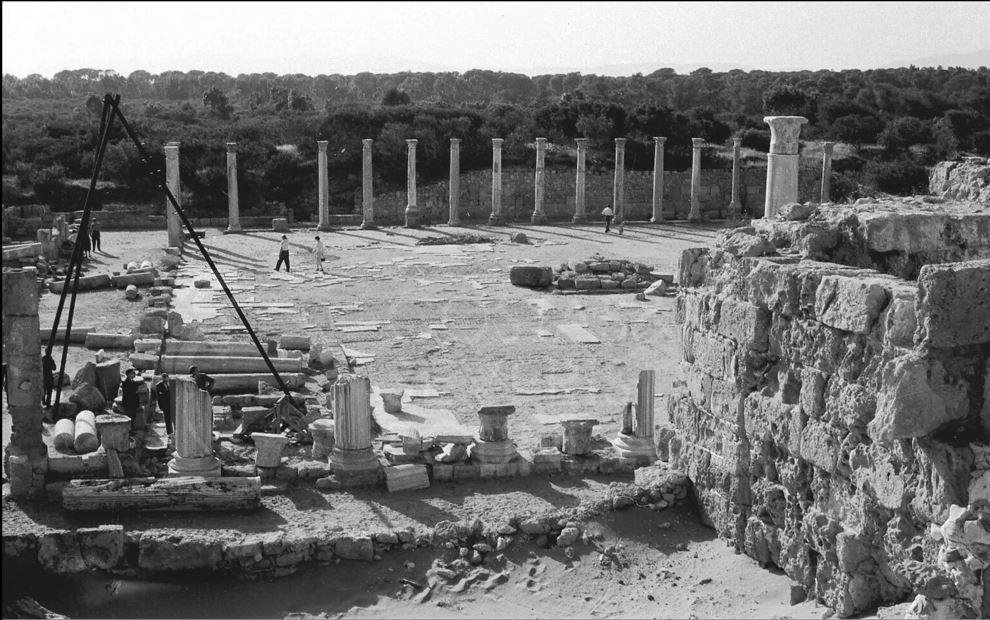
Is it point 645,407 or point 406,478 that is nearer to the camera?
point 406,478

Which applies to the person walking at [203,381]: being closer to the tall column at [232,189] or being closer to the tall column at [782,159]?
the tall column at [782,159]

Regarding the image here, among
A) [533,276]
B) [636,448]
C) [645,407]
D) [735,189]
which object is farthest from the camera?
[735,189]

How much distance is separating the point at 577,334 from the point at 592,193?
30753mm

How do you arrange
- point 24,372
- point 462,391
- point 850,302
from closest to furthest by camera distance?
point 850,302, point 24,372, point 462,391

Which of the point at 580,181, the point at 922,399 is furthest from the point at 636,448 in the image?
the point at 580,181

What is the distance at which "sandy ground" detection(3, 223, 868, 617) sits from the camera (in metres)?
9.45

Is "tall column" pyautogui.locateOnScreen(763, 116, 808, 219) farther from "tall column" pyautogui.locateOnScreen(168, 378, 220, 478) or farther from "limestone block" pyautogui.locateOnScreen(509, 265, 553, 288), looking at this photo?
"tall column" pyautogui.locateOnScreen(168, 378, 220, 478)

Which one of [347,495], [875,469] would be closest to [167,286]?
[347,495]

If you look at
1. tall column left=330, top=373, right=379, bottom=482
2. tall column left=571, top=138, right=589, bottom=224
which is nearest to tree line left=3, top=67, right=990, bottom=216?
tall column left=571, top=138, right=589, bottom=224

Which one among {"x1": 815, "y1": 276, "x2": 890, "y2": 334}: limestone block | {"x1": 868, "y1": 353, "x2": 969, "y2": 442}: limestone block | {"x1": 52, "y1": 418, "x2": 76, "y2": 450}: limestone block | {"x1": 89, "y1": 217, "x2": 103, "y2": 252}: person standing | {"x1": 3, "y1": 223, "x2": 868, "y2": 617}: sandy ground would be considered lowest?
{"x1": 3, "y1": 223, "x2": 868, "y2": 617}: sandy ground

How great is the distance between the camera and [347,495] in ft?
38.5

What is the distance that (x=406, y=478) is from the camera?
11.9m

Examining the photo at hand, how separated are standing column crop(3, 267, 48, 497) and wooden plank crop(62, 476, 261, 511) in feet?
2.34

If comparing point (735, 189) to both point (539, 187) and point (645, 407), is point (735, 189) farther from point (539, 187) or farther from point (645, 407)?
point (645, 407)
